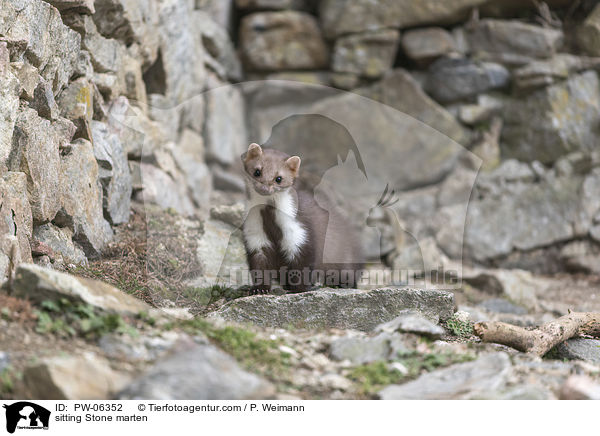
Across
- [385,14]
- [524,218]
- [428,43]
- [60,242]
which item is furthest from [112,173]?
[524,218]

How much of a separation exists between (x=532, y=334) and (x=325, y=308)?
5.29 ft

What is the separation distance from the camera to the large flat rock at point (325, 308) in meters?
4.89

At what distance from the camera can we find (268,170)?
5.06 meters

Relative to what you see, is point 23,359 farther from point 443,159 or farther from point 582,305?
point 443,159

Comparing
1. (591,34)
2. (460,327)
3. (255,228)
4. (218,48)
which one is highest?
(591,34)

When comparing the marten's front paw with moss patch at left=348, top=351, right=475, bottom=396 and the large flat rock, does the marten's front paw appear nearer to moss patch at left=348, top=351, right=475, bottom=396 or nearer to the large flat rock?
the large flat rock

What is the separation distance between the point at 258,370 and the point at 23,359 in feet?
4.13

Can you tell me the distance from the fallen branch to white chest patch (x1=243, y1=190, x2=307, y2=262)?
164 centimetres

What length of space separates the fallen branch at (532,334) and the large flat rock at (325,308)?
0.67m

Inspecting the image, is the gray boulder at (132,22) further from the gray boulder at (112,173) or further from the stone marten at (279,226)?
the stone marten at (279,226)

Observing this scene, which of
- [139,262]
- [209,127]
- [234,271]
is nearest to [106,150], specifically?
[139,262]

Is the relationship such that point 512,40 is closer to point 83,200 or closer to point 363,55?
point 363,55

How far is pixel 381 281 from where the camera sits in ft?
27.2
